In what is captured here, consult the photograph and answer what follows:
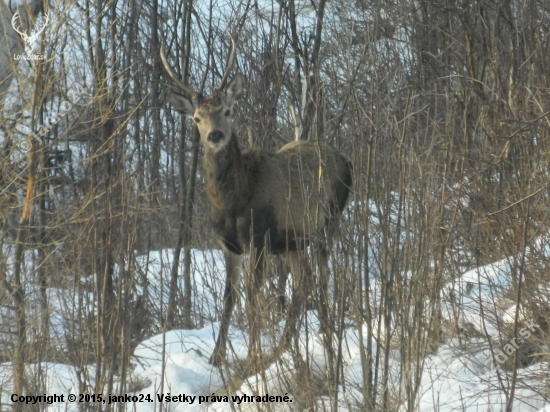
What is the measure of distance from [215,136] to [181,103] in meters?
0.61

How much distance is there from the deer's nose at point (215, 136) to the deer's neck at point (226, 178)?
145 mm

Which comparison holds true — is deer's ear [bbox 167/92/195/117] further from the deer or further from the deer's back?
the deer's back

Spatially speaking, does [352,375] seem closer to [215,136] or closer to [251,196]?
[251,196]

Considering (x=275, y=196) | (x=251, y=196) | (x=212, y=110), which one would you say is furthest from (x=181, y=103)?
(x=275, y=196)

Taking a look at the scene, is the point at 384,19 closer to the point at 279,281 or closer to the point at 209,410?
the point at 279,281

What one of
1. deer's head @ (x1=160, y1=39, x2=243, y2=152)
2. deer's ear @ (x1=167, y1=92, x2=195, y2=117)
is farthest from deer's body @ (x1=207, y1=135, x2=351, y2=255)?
deer's ear @ (x1=167, y1=92, x2=195, y2=117)

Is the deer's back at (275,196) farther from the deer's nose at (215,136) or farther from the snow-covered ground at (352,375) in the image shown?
the snow-covered ground at (352,375)

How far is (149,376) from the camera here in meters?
6.99

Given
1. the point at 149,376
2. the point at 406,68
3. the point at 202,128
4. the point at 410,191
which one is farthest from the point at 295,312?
the point at 406,68

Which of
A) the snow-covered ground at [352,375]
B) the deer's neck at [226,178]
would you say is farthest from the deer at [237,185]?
the snow-covered ground at [352,375]

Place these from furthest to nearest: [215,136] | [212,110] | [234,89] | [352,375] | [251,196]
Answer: [234,89], [251,196], [212,110], [215,136], [352,375]

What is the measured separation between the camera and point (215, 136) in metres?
7.62

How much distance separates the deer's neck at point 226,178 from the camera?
25.5 feet

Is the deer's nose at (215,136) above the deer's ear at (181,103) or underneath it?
underneath
